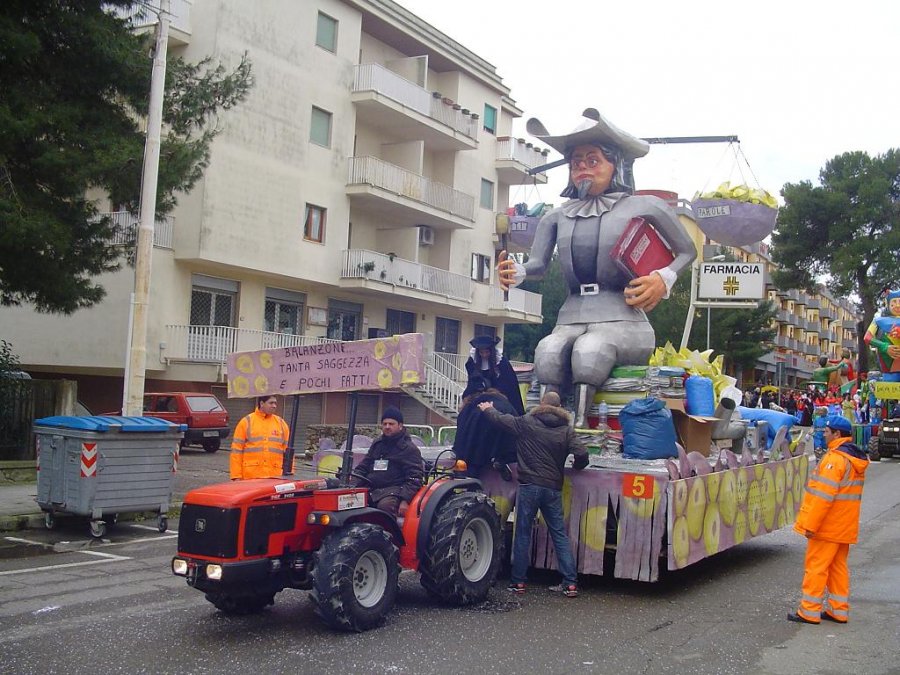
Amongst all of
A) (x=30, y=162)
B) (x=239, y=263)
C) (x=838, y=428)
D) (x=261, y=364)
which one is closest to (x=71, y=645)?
(x=261, y=364)

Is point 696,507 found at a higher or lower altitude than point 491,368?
lower

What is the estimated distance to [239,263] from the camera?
2341cm

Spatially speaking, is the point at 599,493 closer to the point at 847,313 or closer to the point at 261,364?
the point at 261,364

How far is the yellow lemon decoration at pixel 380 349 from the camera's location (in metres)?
6.40

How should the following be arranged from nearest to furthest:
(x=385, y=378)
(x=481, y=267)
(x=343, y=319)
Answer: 1. (x=385, y=378)
2. (x=343, y=319)
3. (x=481, y=267)

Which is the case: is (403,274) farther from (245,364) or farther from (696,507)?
(245,364)

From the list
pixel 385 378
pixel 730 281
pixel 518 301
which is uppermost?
pixel 518 301

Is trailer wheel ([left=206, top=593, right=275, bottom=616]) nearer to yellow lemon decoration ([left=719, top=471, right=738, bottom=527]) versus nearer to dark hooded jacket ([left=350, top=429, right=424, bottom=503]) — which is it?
dark hooded jacket ([left=350, top=429, right=424, bottom=503])

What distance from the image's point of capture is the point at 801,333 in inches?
3462

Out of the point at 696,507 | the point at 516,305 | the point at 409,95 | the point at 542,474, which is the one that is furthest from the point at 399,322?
the point at 542,474

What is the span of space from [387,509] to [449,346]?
2590 cm

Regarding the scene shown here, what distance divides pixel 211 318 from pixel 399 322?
792 centimetres

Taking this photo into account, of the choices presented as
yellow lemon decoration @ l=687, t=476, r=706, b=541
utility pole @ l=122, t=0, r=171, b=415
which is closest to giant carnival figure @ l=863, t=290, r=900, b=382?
yellow lemon decoration @ l=687, t=476, r=706, b=541

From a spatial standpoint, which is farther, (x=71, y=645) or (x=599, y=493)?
(x=599, y=493)
